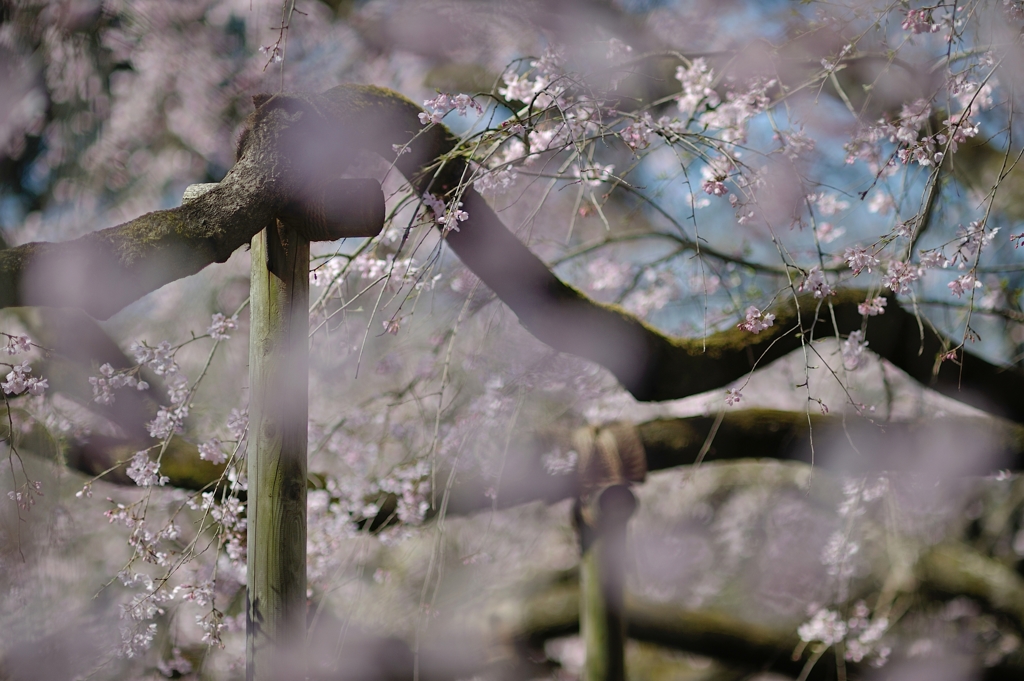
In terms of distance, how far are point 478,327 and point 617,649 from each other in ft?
5.04

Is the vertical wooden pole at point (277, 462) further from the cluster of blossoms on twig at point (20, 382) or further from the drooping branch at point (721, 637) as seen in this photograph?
the drooping branch at point (721, 637)

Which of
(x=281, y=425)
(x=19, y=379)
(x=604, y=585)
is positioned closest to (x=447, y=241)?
(x=281, y=425)

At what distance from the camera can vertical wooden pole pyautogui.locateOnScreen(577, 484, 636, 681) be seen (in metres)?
1.98

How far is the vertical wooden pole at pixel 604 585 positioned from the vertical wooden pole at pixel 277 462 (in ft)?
3.31

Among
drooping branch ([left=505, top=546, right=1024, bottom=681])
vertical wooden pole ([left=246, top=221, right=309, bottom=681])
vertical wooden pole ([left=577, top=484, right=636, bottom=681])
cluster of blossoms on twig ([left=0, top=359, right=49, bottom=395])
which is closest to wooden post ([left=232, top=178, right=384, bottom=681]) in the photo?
vertical wooden pole ([left=246, top=221, right=309, bottom=681])

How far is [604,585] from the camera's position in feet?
6.63

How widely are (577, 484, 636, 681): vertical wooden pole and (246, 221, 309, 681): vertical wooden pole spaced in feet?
3.31

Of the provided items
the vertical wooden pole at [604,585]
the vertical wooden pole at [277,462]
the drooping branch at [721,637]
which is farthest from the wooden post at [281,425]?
the drooping branch at [721,637]

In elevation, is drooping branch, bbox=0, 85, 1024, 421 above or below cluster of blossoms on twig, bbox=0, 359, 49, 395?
above

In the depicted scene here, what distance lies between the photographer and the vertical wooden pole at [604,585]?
1.98 m

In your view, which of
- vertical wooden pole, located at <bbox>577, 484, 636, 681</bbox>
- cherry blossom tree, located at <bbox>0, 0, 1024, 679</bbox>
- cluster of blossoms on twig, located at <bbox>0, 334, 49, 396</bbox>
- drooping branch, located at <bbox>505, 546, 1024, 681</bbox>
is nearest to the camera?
cluster of blossoms on twig, located at <bbox>0, 334, 49, 396</bbox>

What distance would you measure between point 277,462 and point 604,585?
118cm

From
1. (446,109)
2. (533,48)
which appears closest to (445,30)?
(533,48)

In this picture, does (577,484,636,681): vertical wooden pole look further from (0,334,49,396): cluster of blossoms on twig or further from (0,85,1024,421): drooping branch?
(0,334,49,396): cluster of blossoms on twig
